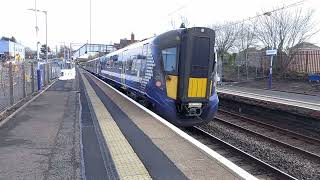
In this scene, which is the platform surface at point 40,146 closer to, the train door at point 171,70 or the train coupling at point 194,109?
the train door at point 171,70

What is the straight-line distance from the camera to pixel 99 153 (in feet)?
28.9

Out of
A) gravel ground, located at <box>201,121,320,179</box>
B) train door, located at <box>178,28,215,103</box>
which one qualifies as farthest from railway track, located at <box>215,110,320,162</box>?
train door, located at <box>178,28,215,103</box>

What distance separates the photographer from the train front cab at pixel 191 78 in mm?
14305

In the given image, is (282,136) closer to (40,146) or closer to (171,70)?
(171,70)

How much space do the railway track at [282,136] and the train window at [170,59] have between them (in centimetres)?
360

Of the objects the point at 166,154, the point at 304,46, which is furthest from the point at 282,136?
the point at 304,46

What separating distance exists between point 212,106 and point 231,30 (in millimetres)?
48057

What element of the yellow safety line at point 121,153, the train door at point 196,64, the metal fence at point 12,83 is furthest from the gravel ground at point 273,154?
the metal fence at point 12,83

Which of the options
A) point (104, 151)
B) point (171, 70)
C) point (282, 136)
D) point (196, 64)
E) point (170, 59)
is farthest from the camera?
point (282, 136)

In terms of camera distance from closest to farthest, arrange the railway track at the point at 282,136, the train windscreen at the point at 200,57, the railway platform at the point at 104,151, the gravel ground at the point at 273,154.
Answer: the railway platform at the point at 104,151, the gravel ground at the point at 273,154, the railway track at the point at 282,136, the train windscreen at the point at 200,57

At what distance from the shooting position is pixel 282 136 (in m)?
15.9

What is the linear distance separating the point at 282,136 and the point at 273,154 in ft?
12.1

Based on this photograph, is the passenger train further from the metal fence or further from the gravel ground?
the metal fence

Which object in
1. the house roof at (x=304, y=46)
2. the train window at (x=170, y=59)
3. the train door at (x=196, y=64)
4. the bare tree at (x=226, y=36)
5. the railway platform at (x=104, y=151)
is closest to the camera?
the railway platform at (x=104, y=151)
